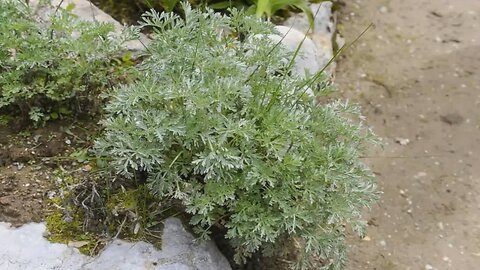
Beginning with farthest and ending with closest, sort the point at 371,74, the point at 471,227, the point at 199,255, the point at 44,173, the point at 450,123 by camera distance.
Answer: the point at 371,74 < the point at 450,123 < the point at 471,227 < the point at 44,173 < the point at 199,255

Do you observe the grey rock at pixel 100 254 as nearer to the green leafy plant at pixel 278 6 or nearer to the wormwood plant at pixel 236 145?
the wormwood plant at pixel 236 145

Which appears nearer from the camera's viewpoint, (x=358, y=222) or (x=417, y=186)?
(x=358, y=222)

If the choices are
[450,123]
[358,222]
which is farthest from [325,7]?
[358,222]

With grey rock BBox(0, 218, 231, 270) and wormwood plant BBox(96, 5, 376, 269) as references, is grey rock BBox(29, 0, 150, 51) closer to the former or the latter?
wormwood plant BBox(96, 5, 376, 269)

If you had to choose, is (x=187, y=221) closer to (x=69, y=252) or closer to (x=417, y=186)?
(x=69, y=252)

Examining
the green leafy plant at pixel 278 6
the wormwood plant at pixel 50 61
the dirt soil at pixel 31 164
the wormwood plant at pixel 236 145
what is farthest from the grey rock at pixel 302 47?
the dirt soil at pixel 31 164

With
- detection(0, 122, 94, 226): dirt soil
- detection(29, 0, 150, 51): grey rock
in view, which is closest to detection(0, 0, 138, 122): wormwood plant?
detection(0, 122, 94, 226): dirt soil
